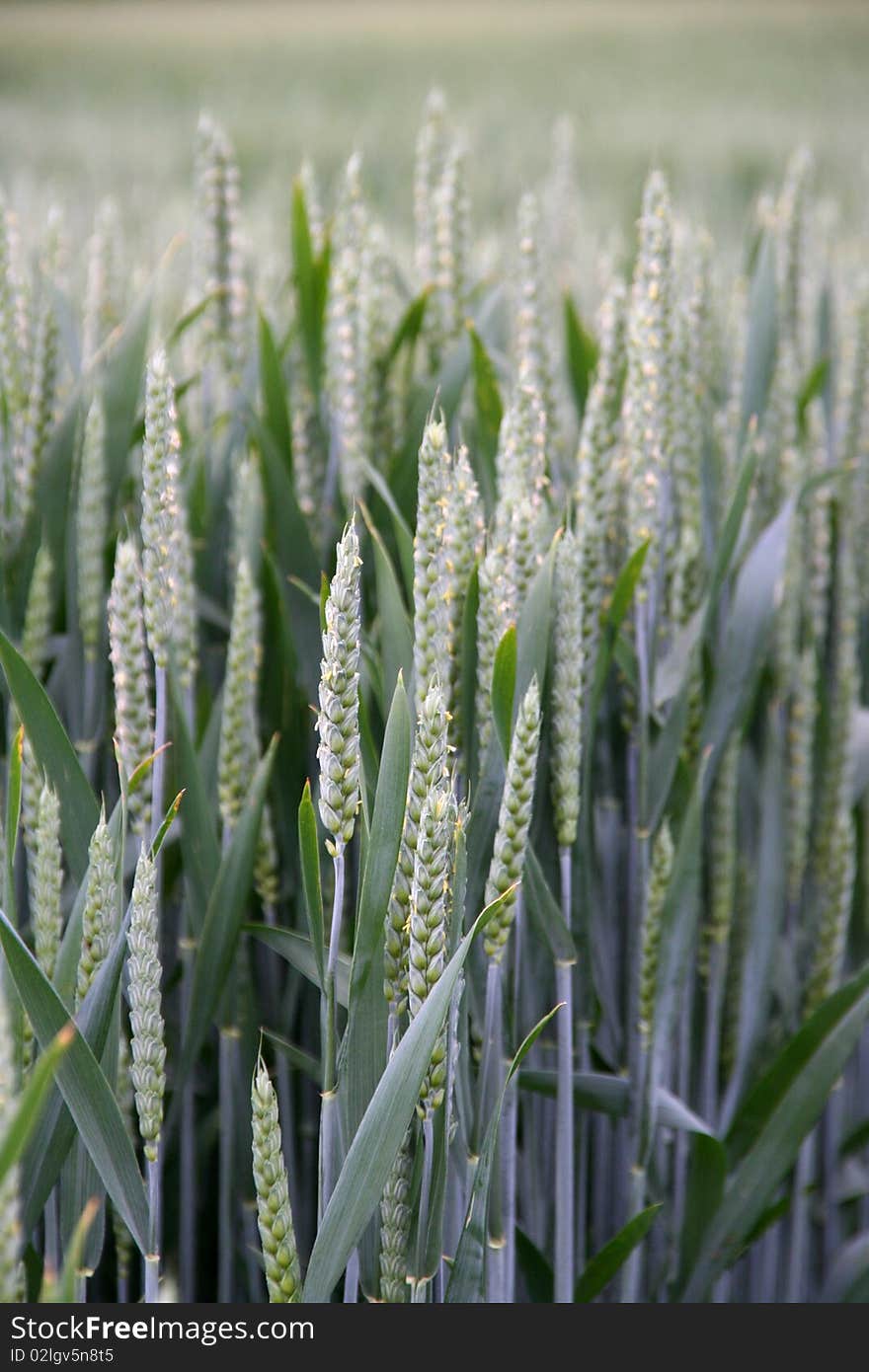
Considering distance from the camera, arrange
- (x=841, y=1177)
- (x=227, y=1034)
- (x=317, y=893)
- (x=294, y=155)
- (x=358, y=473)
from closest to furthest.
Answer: (x=317, y=893) < (x=227, y=1034) < (x=358, y=473) < (x=841, y=1177) < (x=294, y=155)

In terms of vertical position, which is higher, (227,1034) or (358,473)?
(358,473)

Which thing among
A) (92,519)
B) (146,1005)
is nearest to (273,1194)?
(146,1005)

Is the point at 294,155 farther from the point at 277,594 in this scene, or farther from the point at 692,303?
the point at 277,594

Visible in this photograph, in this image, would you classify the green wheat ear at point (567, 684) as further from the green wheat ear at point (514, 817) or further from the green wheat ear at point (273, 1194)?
the green wheat ear at point (273, 1194)

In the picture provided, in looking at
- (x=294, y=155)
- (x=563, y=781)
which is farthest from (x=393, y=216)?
(x=563, y=781)

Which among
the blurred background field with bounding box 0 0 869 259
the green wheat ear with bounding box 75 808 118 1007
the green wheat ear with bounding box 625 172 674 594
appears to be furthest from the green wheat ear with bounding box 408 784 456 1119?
the blurred background field with bounding box 0 0 869 259

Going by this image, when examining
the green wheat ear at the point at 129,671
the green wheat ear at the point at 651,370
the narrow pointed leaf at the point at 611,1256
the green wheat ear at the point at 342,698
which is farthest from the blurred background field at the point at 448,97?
the narrow pointed leaf at the point at 611,1256

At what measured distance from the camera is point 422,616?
17.3 inches

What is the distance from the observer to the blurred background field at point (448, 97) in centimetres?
110

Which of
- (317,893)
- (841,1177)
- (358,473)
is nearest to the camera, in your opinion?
(317,893)

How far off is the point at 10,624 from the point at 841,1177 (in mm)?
662

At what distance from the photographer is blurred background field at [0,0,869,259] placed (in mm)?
1104

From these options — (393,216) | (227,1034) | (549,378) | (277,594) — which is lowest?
(227,1034)

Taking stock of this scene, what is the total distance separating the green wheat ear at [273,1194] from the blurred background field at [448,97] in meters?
0.85
